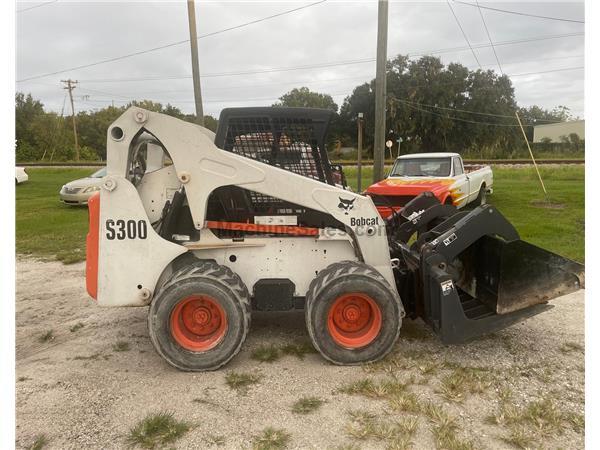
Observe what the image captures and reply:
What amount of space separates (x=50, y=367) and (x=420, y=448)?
3.07m

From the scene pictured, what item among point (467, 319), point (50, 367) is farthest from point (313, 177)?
point (50, 367)

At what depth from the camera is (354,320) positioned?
13.4 feet

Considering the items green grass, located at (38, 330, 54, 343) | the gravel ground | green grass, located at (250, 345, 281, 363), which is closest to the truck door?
the gravel ground

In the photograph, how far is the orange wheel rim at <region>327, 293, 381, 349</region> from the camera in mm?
3984

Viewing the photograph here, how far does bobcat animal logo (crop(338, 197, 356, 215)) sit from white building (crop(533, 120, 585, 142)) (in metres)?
52.5

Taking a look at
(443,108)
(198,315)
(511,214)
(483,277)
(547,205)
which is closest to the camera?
(198,315)

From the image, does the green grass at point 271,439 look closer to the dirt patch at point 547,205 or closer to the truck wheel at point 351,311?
the truck wheel at point 351,311

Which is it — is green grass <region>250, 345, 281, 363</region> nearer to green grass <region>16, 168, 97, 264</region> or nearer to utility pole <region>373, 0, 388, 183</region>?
green grass <region>16, 168, 97, 264</region>

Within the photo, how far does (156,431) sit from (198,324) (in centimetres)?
105

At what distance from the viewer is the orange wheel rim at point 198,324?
12.9 ft

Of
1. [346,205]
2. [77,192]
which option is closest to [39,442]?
[346,205]

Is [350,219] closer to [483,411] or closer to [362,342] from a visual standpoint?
[362,342]

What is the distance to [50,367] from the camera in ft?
13.2

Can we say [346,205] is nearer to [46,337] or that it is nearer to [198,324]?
[198,324]
